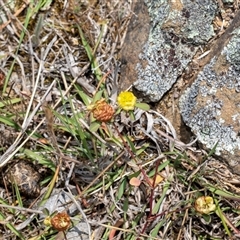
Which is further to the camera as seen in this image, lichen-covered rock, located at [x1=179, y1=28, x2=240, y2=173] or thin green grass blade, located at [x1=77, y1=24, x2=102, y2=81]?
thin green grass blade, located at [x1=77, y1=24, x2=102, y2=81]

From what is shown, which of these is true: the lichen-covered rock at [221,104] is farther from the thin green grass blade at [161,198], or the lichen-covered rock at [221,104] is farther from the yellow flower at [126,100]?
the yellow flower at [126,100]

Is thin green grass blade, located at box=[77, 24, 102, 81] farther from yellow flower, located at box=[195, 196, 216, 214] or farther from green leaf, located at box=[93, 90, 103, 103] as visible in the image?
yellow flower, located at box=[195, 196, 216, 214]

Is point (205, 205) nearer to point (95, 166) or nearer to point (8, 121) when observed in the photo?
point (95, 166)

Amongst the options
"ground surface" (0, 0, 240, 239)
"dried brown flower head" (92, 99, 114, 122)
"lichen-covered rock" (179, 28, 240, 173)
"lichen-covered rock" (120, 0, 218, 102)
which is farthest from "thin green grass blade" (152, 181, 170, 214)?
"dried brown flower head" (92, 99, 114, 122)

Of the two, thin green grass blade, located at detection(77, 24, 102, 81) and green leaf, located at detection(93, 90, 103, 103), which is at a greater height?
thin green grass blade, located at detection(77, 24, 102, 81)

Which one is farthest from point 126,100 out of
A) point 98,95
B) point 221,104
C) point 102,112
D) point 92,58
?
point 92,58

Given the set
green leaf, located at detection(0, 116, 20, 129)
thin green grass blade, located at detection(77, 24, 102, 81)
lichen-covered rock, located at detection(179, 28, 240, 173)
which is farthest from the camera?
thin green grass blade, located at detection(77, 24, 102, 81)
